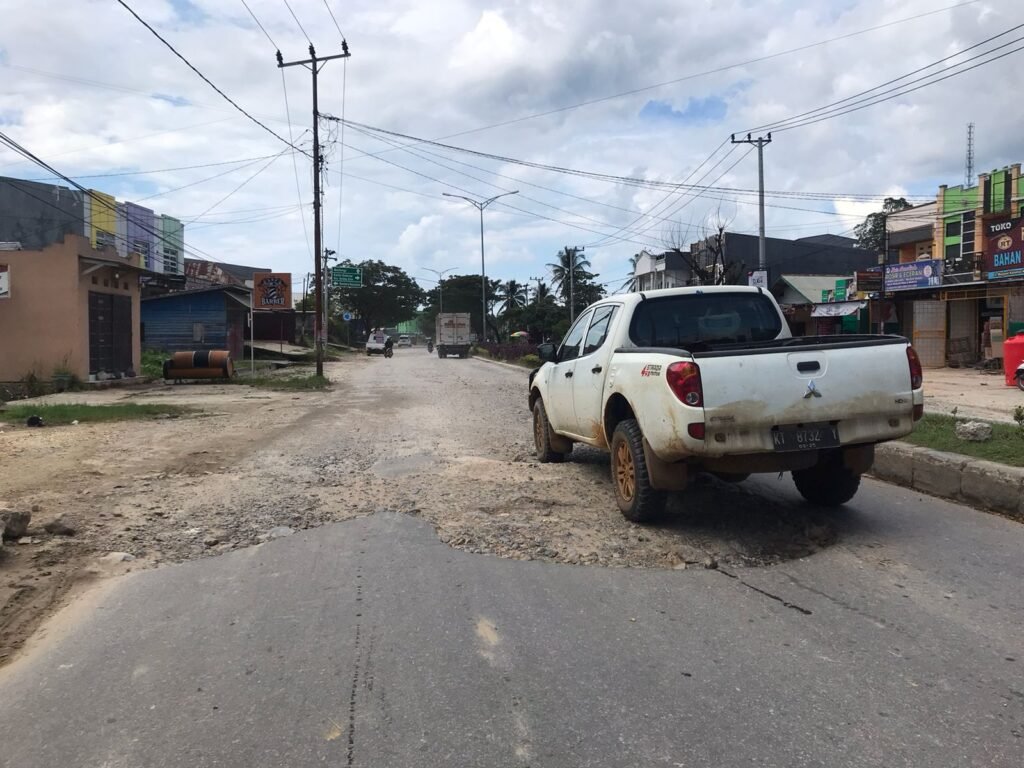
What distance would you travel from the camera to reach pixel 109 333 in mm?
22297

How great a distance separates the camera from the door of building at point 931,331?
2792cm

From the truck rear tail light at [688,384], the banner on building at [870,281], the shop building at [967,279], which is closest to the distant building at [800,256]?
the shop building at [967,279]

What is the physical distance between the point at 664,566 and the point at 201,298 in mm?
35146

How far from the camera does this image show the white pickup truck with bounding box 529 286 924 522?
529 cm

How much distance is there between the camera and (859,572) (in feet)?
16.4

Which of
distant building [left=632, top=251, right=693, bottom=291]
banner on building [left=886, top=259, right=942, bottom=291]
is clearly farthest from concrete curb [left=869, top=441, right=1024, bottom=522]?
distant building [left=632, top=251, right=693, bottom=291]

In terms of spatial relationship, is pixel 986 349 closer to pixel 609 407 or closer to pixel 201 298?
pixel 609 407

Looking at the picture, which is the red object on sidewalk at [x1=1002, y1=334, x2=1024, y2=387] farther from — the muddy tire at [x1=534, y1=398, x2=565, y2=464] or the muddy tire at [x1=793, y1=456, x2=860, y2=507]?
the muddy tire at [x1=793, y1=456, x2=860, y2=507]

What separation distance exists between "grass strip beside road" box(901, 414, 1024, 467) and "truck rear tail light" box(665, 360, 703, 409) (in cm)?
288

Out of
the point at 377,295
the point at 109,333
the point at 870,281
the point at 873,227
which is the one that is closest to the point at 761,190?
the point at 870,281

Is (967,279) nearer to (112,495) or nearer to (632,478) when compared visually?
(632,478)

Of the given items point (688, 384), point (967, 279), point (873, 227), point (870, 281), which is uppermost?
point (873, 227)

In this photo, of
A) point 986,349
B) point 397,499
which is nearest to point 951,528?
point 397,499

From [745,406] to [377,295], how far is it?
81403 millimetres
